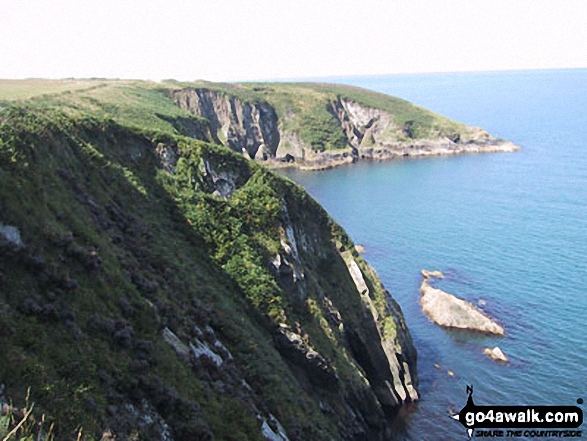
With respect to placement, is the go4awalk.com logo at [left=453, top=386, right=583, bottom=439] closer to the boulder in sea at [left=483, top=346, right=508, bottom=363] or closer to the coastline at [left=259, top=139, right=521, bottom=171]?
the boulder in sea at [left=483, top=346, right=508, bottom=363]

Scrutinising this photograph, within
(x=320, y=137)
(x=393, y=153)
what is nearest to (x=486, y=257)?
(x=393, y=153)

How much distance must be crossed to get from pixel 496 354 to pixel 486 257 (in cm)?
3120

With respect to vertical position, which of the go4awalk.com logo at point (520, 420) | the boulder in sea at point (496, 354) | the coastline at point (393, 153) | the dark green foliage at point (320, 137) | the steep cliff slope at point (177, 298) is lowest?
the go4awalk.com logo at point (520, 420)

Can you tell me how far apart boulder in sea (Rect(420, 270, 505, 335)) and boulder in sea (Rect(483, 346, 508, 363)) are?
4.67 meters

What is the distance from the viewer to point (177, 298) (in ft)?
93.5

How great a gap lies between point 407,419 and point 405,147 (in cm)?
15993

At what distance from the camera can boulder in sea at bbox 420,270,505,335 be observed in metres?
64.2

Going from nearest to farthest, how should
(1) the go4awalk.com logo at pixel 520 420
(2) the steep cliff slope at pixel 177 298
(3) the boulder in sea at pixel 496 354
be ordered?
(2) the steep cliff slope at pixel 177 298
(1) the go4awalk.com logo at pixel 520 420
(3) the boulder in sea at pixel 496 354

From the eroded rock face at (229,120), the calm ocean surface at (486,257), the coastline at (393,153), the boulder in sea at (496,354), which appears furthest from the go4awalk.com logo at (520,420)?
the eroded rock face at (229,120)

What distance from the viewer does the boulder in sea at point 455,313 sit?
64225 millimetres

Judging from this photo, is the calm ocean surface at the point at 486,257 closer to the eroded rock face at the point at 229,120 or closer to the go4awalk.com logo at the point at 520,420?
the go4awalk.com logo at the point at 520,420

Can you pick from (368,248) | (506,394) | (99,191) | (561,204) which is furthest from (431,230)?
(99,191)

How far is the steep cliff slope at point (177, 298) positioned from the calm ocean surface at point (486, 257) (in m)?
8.84

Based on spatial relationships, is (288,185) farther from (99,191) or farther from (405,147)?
(405,147)
